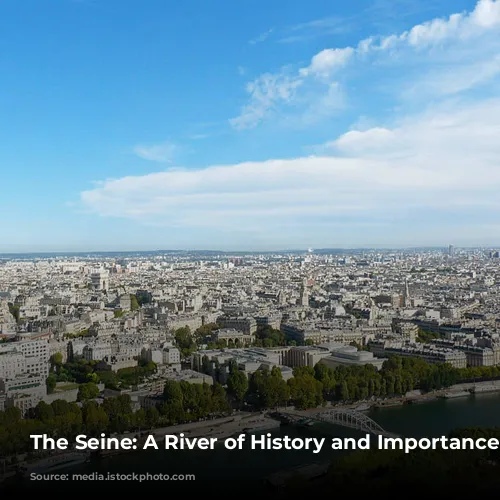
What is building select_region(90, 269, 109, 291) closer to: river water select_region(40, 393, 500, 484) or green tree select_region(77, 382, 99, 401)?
green tree select_region(77, 382, 99, 401)

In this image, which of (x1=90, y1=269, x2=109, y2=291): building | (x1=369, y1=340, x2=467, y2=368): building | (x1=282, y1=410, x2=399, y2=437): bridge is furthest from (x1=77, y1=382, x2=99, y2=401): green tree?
(x1=90, y1=269, x2=109, y2=291): building

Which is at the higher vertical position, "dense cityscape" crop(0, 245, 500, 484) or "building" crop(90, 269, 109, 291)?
"building" crop(90, 269, 109, 291)

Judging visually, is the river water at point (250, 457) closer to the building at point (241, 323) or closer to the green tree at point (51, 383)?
the green tree at point (51, 383)

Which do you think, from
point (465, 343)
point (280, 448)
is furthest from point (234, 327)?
point (280, 448)

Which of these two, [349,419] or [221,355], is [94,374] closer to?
[221,355]

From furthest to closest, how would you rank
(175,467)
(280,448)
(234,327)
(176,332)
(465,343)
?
(234,327) → (176,332) → (465,343) → (280,448) → (175,467)

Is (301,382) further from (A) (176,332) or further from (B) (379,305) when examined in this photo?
(B) (379,305)

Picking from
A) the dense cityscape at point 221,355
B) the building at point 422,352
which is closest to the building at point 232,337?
the dense cityscape at point 221,355

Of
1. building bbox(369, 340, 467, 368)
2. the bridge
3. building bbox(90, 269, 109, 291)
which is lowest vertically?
the bridge
